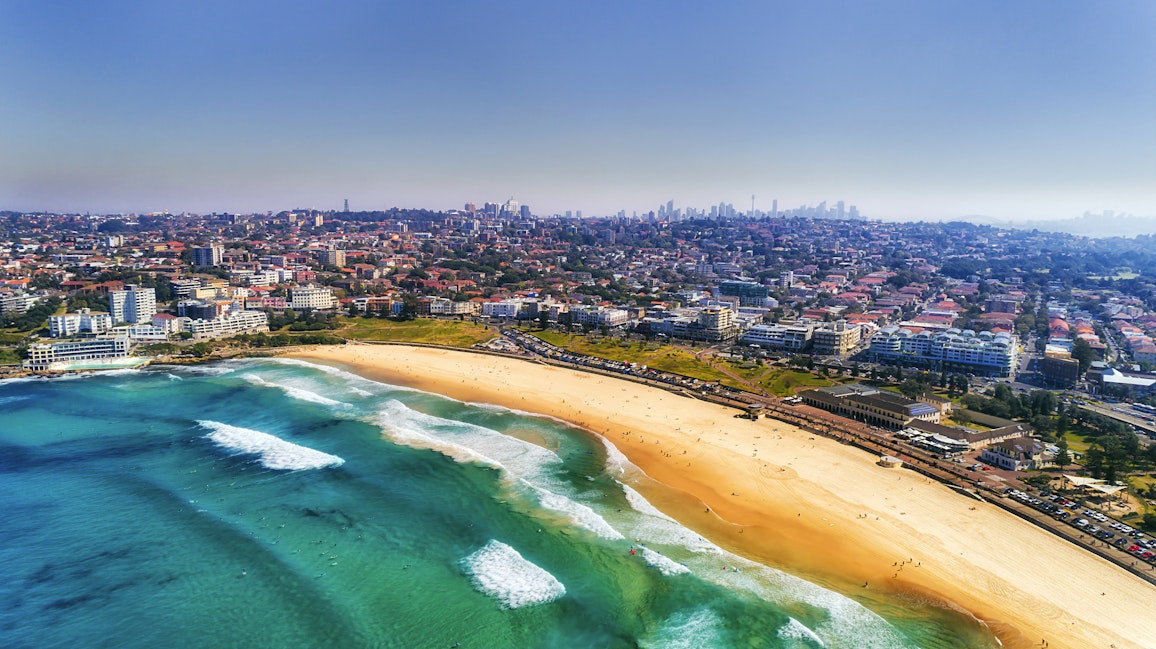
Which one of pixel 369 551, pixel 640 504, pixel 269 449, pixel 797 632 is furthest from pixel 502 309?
pixel 797 632

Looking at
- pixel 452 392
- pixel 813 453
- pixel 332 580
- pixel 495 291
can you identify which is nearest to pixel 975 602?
pixel 813 453

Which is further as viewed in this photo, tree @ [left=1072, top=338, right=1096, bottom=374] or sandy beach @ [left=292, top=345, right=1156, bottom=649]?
tree @ [left=1072, top=338, right=1096, bottom=374]

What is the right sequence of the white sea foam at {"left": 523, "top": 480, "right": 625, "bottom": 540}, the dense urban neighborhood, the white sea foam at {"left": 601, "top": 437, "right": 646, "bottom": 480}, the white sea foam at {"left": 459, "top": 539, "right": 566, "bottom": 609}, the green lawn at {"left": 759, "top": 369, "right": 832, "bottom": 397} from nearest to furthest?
the white sea foam at {"left": 459, "top": 539, "right": 566, "bottom": 609} → the white sea foam at {"left": 523, "top": 480, "right": 625, "bottom": 540} → the white sea foam at {"left": 601, "top": 437, "right": 646, "bottom": 480} → the dense urban neighborhood → the green lawn at {"left": 759, "top": 369, "right": 832, "bottom": 397}

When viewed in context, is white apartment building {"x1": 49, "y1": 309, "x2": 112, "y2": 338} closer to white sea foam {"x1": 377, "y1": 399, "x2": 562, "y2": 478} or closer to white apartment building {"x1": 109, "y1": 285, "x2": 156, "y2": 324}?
white apartment building {"x1": 109, "y1": 285, "x2": 156, "y2": 324}

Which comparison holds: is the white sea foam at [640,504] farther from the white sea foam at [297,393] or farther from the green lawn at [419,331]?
the green lawn at [419,331]

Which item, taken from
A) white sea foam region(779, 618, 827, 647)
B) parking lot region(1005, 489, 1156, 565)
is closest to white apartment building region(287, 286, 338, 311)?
white sea foam region(779, 618, 827, 647)

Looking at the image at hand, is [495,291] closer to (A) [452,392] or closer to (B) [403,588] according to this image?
(A) [452,392]
